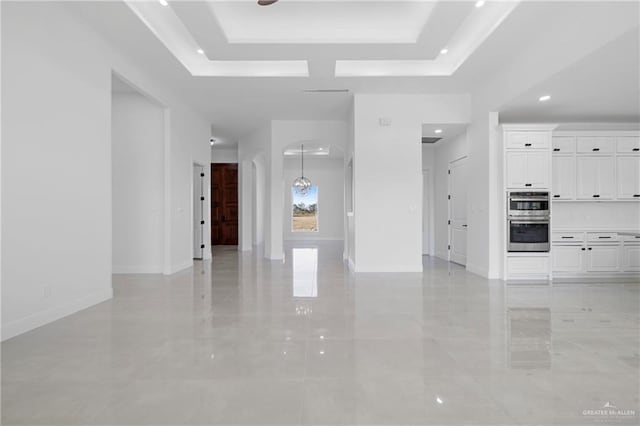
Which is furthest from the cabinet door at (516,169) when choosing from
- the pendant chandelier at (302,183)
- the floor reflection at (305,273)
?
the pendant chandelier at (302,183)

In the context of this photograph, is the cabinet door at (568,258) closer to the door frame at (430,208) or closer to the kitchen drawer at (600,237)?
the kitchen drawer at (600,237)

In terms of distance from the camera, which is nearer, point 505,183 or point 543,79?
point 543,79

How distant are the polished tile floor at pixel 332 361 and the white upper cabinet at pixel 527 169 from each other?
5.96 feet

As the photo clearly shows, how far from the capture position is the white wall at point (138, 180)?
6449 millimetres

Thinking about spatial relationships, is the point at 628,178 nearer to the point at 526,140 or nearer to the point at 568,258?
the point at 568,258

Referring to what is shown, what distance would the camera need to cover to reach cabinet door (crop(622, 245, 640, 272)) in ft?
19.0

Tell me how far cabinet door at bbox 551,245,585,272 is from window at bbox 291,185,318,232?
904 centimetres

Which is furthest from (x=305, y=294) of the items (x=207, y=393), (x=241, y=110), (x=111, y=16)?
(x=241, y=110)

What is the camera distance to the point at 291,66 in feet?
18.8

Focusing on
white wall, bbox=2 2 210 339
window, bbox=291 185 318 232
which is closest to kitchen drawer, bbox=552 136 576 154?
white wall, bbox=2 2 210 339

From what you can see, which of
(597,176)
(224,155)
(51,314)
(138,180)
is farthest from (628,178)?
(224,155)

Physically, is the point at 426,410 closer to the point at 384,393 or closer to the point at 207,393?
the point at 384,393

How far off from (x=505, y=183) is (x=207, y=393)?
532cm

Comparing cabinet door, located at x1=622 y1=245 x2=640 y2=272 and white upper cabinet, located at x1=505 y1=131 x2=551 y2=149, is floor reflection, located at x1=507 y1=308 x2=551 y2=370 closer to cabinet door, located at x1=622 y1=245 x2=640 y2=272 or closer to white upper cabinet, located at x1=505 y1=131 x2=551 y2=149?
white upper cabinet, located at x1=505 y1=131 x2=551 y2=149
